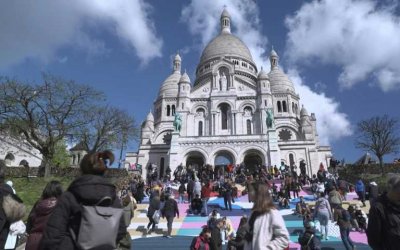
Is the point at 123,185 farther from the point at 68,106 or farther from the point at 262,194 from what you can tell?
the point at 262,194

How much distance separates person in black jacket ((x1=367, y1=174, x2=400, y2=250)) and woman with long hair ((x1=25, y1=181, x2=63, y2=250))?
3.62 meters

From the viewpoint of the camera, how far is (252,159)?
43.2 meters

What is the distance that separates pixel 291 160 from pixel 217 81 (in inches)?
580

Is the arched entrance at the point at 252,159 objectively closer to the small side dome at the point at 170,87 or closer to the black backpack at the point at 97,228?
the small side dome at the point at 170,87

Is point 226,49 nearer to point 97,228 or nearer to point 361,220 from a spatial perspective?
point 361,220

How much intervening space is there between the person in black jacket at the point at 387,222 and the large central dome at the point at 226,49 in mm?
59890

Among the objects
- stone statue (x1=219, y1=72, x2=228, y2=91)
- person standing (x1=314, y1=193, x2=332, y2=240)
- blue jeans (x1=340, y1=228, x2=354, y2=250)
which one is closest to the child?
person standing (x1=314, y1=193, x2=332, y2=240)

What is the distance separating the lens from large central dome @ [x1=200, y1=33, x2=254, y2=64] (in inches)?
2489

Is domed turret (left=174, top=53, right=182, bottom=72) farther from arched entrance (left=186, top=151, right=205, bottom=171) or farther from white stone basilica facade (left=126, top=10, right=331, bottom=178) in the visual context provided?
arched entrance (left=186, top=151, right=205, bottom=171)

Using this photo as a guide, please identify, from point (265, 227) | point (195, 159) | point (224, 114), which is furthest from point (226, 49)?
point (265, 227)

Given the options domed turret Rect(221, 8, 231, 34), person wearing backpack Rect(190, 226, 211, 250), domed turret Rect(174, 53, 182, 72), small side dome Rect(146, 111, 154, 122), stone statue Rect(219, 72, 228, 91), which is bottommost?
person wearing backpack Rect(190, 226, 211, 250)

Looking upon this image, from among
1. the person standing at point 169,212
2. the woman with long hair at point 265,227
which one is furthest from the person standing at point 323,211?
the woman with long hair at point 265,227

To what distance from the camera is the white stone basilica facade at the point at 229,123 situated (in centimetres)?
3962

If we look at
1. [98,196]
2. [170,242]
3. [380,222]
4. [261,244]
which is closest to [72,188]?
[98,196]
